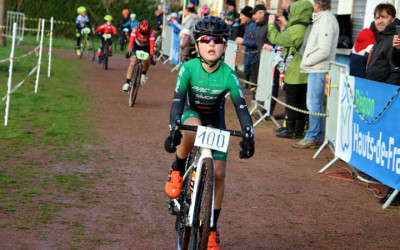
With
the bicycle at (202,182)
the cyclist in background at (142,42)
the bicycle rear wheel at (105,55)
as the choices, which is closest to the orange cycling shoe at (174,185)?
the bicycle at (202,182)

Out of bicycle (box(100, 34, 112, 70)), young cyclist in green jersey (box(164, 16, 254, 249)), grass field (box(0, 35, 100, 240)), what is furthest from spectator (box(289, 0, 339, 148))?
bicycle (box(100, 34, 112, 70))

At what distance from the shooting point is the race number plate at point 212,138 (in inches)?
213

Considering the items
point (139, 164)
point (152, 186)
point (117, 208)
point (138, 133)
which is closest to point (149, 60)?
point (138, 133)

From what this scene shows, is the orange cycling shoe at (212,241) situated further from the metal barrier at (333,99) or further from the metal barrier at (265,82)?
the metal barrier at (265,82)

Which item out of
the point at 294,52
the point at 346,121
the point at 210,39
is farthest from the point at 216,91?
the point at 294,52

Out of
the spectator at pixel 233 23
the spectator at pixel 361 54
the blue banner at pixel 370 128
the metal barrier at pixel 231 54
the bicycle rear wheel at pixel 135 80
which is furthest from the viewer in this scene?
the spectator at pixel 233 23

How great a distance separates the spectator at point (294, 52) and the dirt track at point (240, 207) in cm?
54

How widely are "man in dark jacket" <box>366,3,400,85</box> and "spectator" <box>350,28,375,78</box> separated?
2.03m

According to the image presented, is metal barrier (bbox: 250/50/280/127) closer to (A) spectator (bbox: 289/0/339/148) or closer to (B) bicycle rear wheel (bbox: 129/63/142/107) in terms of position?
(A) spectator (bbox: 289/0/339/148)

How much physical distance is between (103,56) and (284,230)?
21.5 metres

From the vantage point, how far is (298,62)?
1258 centimetres

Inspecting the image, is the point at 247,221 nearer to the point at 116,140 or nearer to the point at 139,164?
the point at 139,164

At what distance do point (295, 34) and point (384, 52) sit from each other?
10.2ft

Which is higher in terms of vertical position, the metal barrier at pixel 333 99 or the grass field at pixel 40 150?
the metal barrier at pixel 333 99
